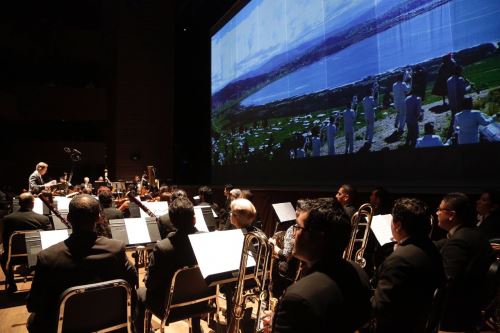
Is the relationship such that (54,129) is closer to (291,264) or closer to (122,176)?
(122,176)

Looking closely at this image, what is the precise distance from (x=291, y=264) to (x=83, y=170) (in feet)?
53.4

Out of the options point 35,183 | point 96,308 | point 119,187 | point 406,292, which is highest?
point 35,183

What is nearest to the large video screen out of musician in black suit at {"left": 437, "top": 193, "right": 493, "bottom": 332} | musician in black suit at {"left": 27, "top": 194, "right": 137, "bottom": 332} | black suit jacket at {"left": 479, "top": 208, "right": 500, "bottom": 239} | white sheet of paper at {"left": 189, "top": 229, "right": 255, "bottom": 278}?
black suit jacket at {"left": 479, "top": 208, "right": 500, "bottom": 239}

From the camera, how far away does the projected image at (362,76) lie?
4453 mm

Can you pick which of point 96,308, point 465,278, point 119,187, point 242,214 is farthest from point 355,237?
point 119,187

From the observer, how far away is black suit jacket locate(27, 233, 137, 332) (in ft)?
7.15

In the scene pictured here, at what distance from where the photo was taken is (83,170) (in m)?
17.4

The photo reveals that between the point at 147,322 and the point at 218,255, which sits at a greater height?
the point at 218,255

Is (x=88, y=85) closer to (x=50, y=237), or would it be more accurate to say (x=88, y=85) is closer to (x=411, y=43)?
(x=411, y=43)

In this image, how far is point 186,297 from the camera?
270 centimetres

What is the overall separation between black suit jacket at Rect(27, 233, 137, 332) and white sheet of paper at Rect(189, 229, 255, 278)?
1.82 feet

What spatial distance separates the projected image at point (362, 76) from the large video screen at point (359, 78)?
1cm

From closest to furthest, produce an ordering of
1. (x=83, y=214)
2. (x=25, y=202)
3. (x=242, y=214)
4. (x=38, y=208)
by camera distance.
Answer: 1. (x=83, y=214)
2. (x=242, y=214)
3. (x=25, y=202)
4. (x=38, y=208)

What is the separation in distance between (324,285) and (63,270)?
1609mm
